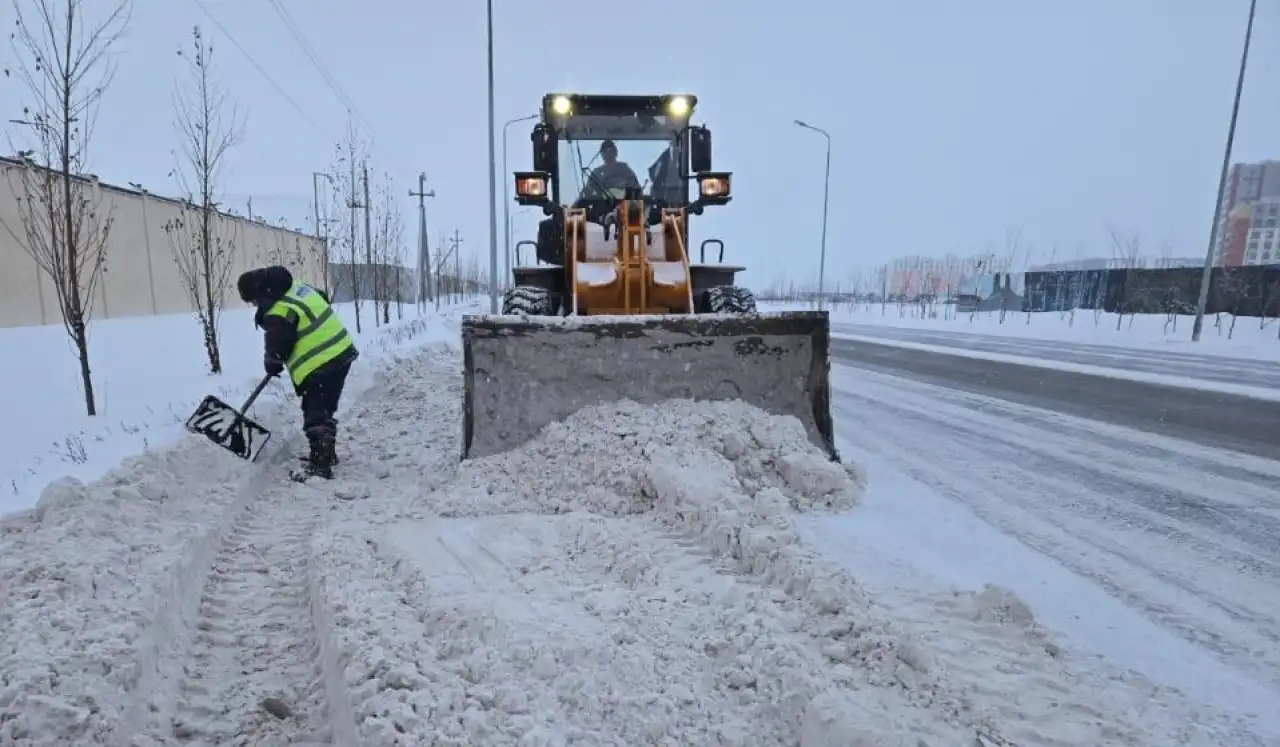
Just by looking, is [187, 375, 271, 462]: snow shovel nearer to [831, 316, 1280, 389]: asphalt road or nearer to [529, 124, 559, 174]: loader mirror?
[529, 124, 559, 174]: loader mirror

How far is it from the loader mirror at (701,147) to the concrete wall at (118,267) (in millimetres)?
11081

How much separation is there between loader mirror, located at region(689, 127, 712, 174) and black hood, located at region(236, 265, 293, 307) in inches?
145

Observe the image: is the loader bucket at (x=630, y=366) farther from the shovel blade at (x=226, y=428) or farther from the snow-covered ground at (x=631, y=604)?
the shovel blade at (x=226, y=428)

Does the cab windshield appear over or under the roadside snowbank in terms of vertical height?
over

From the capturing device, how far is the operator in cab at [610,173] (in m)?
6.82

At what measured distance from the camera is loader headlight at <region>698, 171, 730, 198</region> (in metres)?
6.48

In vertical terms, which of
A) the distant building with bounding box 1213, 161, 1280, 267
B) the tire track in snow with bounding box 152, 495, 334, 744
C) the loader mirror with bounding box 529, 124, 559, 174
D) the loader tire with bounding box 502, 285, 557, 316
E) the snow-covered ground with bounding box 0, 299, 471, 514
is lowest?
the tire track in snow with bounding box 152, 495, 334, 744

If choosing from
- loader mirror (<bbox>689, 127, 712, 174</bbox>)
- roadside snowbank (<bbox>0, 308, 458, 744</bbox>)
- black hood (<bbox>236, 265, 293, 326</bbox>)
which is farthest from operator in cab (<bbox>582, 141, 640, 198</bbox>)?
roadside snowbank (<bbox>0, 308, 458, 744</bbox>)

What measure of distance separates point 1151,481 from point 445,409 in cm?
609

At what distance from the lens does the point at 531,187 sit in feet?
21.0

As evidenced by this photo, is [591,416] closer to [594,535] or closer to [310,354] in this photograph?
[594,535]

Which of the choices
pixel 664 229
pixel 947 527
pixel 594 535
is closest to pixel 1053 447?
pixel 947 527

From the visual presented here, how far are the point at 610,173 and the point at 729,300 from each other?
6.06ft

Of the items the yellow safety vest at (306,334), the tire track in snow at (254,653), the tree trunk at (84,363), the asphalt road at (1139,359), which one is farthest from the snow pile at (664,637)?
the asphalt road at (1139,359)
